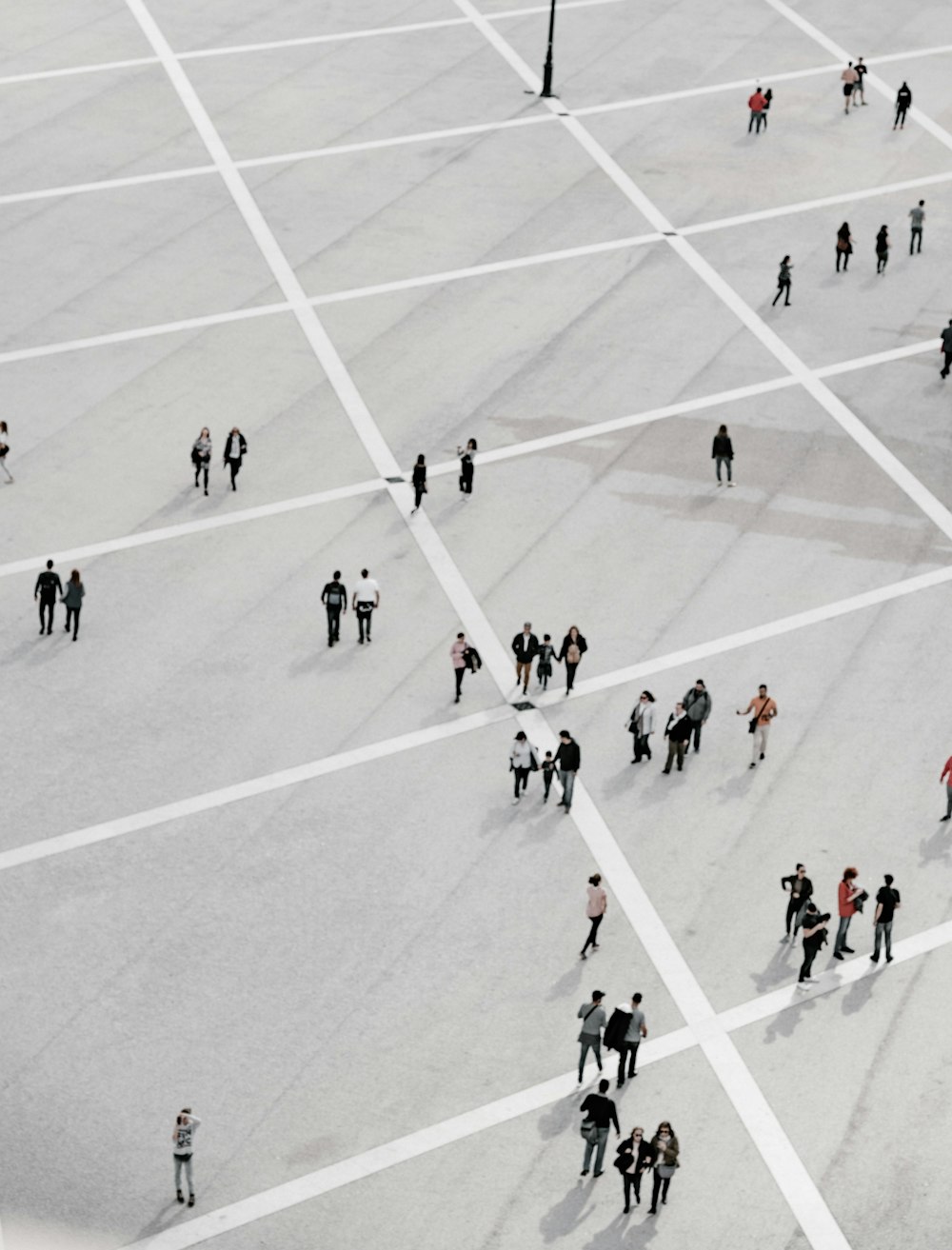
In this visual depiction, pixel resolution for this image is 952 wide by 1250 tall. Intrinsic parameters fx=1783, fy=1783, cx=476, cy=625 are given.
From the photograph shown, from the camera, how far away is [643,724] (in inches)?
1028

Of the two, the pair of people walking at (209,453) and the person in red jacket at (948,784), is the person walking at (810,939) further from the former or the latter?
the pair of people walking at (209,453)

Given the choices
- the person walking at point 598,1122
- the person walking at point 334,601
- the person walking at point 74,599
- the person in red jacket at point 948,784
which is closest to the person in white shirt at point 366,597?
the person walking at point 334,601

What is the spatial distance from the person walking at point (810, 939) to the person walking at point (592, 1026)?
3128 mm

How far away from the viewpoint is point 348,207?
43.2m

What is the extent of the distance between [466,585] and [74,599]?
21.7 feet

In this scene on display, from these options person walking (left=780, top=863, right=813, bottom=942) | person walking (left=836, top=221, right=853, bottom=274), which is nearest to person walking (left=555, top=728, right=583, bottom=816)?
person walking (left=780, top=863, right=813, bottom=942)

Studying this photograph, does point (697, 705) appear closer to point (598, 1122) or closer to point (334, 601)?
point (334, 601)

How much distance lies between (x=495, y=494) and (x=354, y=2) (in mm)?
27698

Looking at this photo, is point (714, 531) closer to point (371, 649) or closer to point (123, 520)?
point (371, 649)

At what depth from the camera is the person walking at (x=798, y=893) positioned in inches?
902

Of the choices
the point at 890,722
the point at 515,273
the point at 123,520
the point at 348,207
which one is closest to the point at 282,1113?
the point at 890,722

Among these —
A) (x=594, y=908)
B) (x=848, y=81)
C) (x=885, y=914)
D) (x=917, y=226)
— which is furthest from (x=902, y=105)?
(x=594, y=908)

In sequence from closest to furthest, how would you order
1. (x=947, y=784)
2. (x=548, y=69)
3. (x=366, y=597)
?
(x=947, y=784) < (x=366, y=597) < (x=548, y=69)

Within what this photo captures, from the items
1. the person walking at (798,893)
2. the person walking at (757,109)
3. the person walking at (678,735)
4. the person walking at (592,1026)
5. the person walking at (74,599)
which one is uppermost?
the person walking at (757,109)
